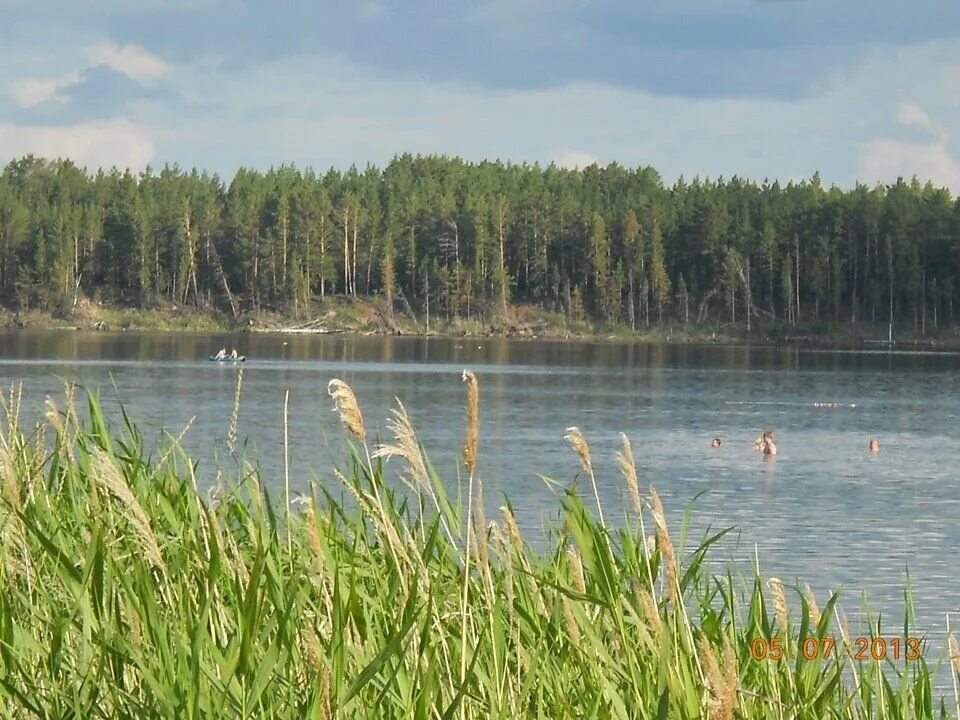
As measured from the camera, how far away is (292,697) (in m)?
5.85

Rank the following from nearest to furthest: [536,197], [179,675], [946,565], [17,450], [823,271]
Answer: [179,675] < [17,450] < [946,565] < [823,271] < [536,197]

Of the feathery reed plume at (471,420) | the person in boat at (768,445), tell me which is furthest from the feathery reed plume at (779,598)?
the person in boat at (768,445)

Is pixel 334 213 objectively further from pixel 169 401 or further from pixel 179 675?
pixel 179 675

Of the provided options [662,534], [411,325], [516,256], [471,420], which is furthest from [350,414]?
[516,256]

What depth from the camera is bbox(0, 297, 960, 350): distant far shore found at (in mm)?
140750

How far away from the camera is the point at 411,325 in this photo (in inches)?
5910

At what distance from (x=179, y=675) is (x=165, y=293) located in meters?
155

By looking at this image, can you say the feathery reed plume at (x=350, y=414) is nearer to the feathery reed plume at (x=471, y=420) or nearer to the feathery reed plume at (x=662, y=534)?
the feathery reed plume at (x=471, y=420)

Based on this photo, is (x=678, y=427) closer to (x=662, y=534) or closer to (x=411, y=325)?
(x=662, y=534)

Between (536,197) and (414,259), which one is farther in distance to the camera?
(536,197)

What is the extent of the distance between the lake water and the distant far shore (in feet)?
117

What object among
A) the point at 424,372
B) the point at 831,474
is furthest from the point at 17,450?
the point at 424,372

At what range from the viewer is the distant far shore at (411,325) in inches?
5541

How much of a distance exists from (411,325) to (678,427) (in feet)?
336
